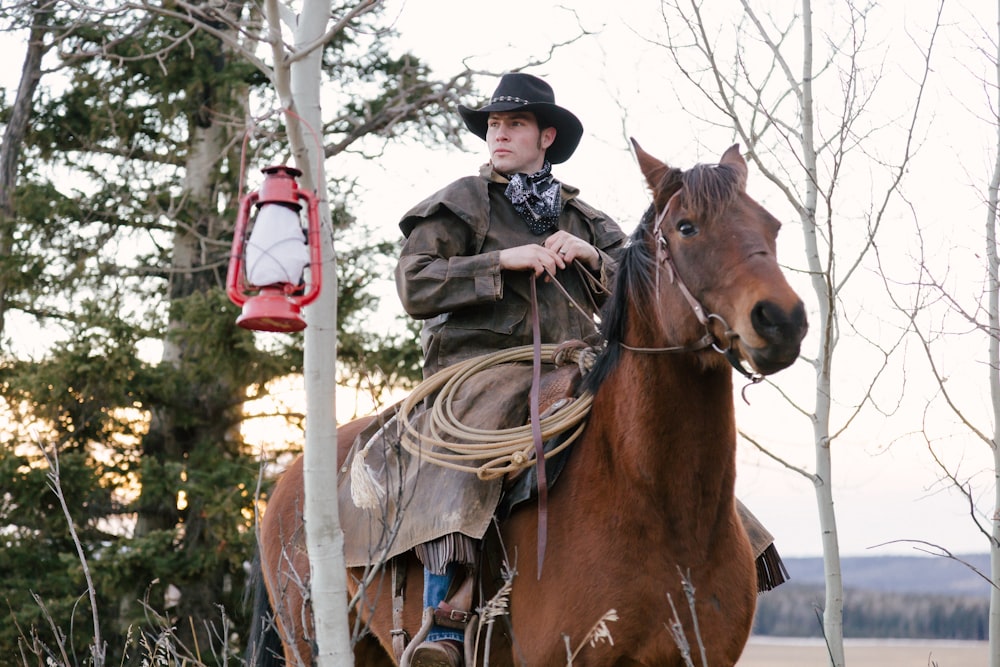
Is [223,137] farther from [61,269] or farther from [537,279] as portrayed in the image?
[537,279]

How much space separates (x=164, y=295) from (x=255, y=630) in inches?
323

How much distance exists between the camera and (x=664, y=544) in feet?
10.9

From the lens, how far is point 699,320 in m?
3.14

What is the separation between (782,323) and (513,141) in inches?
79.1

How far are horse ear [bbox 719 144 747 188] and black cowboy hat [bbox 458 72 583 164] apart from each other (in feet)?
3.76

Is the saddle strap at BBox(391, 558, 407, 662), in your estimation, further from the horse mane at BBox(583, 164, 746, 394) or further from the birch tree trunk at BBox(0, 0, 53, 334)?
the birch tree trunk at BBox(0, 0, 53, 334)

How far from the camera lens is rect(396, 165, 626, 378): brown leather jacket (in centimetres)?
415

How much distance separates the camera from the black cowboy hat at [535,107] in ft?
14.8

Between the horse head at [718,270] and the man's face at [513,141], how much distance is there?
1126 millimetres

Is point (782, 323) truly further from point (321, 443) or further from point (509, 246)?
point (509, 246)

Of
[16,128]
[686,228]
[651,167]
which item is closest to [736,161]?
[651,167]

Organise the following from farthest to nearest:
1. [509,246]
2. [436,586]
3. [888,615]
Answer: [888,615], [509,246], [436,586]

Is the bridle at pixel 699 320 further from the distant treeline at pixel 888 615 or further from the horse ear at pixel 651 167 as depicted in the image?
the distant treeline at pixel 888 615

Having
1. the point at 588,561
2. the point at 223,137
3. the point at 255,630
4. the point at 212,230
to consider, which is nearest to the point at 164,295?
the point at 212,230
